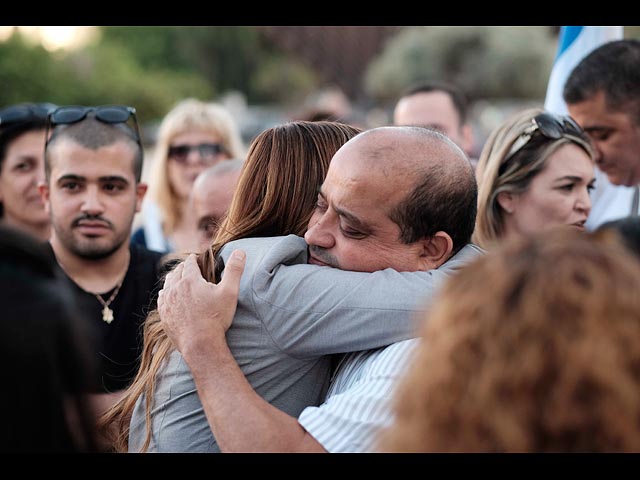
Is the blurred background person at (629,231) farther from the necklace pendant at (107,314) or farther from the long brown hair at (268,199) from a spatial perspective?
the necklace pendant at (107,314)

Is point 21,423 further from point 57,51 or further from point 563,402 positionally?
point 57,51

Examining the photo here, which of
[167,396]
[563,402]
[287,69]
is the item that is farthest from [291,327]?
[287,69]

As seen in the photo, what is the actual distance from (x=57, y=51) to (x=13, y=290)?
28807 mm

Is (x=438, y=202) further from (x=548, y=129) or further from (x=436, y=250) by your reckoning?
(x=548, y=129)

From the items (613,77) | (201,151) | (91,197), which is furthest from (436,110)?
(91,197)

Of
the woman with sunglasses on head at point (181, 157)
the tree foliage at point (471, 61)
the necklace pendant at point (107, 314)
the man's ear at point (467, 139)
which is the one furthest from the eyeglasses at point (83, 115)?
the tree foliage at point (471, 61)

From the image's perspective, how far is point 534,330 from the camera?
4.14 feet

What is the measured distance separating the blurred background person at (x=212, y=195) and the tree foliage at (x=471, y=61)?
2990cm

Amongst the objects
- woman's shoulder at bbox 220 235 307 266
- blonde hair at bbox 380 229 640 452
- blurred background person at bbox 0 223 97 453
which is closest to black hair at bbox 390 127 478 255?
woman's shoulder at bbox 220 235 307 266

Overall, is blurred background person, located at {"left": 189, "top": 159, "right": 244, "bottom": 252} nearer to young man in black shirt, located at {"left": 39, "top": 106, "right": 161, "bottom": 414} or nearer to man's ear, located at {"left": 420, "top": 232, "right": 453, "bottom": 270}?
young man in black shirt, located at {"left": 39, "top": 106, "right": 161, "bottom": 414}

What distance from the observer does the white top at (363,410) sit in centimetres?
206

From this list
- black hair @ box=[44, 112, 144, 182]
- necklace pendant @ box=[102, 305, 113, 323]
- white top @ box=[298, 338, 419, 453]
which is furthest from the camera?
black hair @ box=[44, 112, 144, 182]

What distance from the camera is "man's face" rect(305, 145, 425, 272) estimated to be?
7.72 ft

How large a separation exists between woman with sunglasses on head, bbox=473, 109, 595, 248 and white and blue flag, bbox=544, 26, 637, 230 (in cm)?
81
